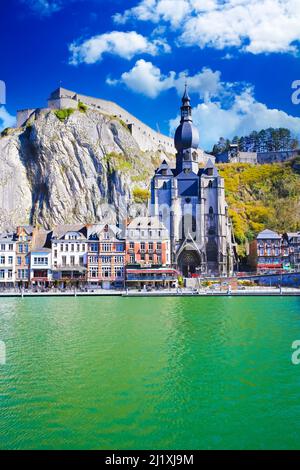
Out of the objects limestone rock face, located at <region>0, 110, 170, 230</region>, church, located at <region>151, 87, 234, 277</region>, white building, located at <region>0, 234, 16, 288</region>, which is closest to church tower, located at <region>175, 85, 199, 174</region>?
church, located at <region>151, 87, 234, 277</region>

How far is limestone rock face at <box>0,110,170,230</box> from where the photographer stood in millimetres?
82625

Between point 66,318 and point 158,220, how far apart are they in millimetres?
35081

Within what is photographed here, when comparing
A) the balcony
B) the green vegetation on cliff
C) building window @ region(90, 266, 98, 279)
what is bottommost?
building window @ region(90, 266, 98, 279)

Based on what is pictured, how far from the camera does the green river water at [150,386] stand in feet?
39.7

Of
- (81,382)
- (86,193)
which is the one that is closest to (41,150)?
(86,193)

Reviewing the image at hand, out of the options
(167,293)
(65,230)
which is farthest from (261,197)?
(167,293)

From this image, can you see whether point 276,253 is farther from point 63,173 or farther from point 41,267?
point 63,173

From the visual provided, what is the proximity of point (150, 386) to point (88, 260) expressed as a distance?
4775 cm

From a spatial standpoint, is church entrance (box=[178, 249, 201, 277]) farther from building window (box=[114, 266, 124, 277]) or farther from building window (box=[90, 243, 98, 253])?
building window (box=[90, 243, 98, 253])

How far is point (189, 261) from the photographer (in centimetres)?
7019

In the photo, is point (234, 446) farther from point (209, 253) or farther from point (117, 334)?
point (209, 253)

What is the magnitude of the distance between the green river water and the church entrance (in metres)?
40.3

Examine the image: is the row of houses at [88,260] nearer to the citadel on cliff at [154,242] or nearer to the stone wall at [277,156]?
the citadel on cliff at [154,242]

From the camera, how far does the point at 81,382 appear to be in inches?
646
